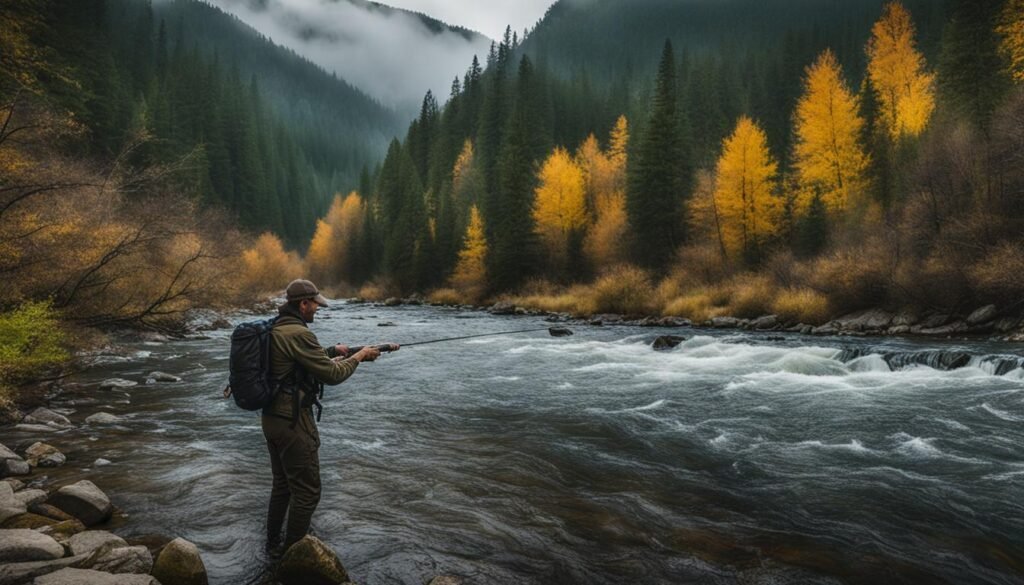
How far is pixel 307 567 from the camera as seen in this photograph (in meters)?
4.43

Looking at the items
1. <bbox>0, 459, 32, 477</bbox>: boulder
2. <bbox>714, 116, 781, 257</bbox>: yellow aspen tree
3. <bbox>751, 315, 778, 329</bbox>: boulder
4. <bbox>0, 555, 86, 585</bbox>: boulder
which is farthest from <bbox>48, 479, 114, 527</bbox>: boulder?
<bbox>714, 116, 781, 257</bbox>: yellow aspen tree

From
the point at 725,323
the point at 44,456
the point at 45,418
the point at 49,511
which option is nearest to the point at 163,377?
the point at 45,418

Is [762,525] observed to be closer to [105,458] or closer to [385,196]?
[105,458]

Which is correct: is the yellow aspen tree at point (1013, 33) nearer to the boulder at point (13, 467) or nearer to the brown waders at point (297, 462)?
the brown waders at point (297, 462)

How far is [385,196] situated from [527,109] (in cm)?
2649

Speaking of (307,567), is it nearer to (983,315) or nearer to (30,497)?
(30,497)

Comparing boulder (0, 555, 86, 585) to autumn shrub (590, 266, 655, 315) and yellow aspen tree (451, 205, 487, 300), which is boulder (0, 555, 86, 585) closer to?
autumn shrub (590, 266, 655, 315)

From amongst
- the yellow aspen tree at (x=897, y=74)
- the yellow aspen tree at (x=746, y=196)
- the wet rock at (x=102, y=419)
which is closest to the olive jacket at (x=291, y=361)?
the wet rock at (x=102, y=419)

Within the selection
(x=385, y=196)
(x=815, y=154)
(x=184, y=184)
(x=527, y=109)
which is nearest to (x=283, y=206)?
(x=385, y=196)

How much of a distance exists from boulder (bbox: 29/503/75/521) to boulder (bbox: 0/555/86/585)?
1.59m

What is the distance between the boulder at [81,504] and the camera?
5.56 metres

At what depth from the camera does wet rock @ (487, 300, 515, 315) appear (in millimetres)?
37500

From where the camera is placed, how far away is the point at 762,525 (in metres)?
5.98

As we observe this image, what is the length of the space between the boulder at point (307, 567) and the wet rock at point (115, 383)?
11.2m
